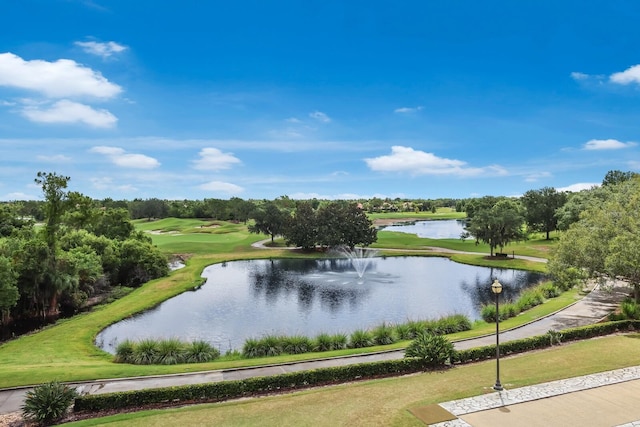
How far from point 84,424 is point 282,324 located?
18682 millimetres

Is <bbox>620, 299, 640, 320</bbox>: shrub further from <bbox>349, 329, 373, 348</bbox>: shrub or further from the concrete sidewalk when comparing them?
<bbox>349, 329, 373, 348</bbox>: shrub

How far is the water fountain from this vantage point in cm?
5869

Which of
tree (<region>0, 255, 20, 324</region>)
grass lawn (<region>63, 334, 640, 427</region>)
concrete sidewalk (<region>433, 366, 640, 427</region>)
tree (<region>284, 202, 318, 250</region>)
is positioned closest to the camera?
concrete sidewalk (<region>433, 366, 640, 427</region>)

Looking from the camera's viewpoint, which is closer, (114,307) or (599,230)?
(599,230)

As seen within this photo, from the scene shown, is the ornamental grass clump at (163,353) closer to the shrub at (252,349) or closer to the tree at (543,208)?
the shrub at (252,349)

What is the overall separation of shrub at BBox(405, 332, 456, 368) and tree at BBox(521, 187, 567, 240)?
71783 mm

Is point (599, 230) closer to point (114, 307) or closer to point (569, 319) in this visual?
point (569, 319)

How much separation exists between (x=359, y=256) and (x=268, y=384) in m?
Result: 52.9

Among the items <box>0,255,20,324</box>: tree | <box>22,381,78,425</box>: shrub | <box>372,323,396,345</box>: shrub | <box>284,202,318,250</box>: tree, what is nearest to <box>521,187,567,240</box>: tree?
<box>284,202,318,250</box>: tree

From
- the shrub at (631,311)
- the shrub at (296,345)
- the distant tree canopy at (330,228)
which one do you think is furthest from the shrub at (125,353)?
the distant tree canopy at (330,228)

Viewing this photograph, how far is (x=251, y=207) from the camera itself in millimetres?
115375

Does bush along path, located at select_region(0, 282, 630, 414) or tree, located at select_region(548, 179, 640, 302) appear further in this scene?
tree, located at select_region(548, 179, 640, 302)

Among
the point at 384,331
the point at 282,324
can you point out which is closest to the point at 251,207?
the point at 282,324

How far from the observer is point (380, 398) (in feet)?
50.8
